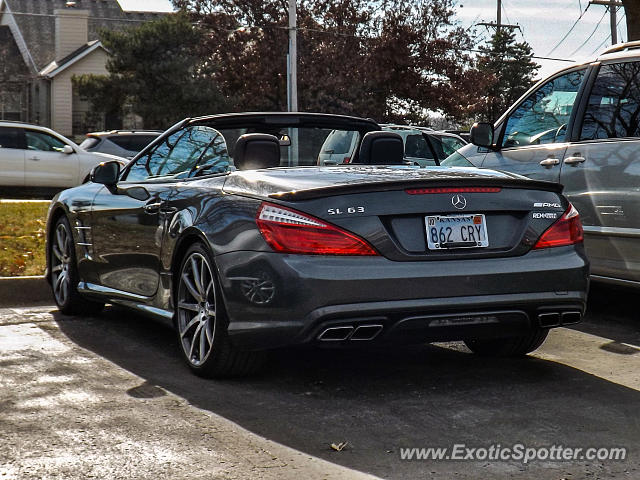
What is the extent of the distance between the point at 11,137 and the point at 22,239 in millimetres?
11478

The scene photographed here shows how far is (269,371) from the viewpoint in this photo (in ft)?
19.7

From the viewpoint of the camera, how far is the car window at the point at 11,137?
23078 mm

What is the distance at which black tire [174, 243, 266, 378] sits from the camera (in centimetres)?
560

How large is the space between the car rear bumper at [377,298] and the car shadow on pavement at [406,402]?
304 millimetres

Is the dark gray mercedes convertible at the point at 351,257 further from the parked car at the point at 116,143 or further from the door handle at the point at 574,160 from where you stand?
the parked car at the point at 116,143

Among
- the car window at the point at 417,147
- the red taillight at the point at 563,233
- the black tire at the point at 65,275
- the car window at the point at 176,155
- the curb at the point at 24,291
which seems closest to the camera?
the red taillight at the point at 563,233

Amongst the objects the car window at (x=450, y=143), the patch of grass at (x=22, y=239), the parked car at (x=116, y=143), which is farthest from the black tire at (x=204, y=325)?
the parked car at (x=116, y=143)

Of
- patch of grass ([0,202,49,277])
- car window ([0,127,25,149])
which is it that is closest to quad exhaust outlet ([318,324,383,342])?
patch of grass ([0,202,49,277])

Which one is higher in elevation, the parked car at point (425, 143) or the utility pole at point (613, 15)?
the utility pole at point (613, 15)

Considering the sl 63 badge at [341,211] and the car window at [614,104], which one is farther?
the car window at [614,104]

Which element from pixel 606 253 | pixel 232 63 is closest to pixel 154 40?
pixel 232 63

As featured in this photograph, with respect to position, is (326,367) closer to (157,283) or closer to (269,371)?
(269,371)

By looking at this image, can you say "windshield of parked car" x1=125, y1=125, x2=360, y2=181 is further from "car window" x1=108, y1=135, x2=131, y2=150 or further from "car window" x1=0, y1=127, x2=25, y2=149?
"car window" x1=108, y1=135, x2=131, y2=150

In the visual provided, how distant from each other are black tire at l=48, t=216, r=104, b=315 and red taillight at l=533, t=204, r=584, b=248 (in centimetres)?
357
